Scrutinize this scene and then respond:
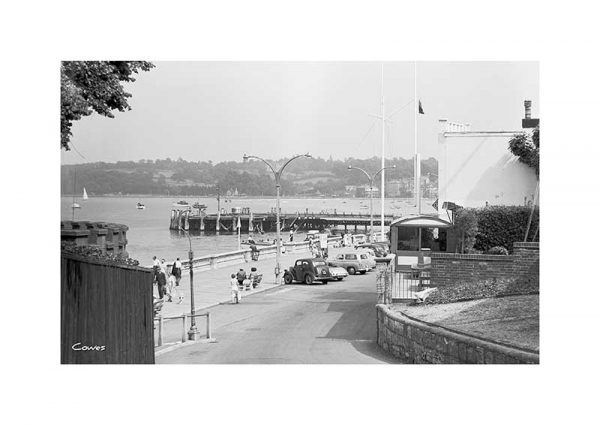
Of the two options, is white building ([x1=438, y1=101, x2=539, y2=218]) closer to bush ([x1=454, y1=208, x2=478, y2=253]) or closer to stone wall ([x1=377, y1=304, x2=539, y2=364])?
bush ([x1=454, y1=208, x2=478, y2=253])

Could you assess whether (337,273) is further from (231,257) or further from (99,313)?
(99,313)

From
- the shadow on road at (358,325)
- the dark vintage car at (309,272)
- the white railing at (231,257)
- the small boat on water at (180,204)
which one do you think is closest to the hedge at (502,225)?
the shadow on road at (358,325)

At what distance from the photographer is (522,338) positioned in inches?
573

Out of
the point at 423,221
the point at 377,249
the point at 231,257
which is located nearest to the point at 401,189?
the point at 423,221

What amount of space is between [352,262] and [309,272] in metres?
7.20

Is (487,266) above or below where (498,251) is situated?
below

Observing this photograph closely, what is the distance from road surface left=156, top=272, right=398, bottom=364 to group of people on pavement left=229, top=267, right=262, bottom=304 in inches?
9.9

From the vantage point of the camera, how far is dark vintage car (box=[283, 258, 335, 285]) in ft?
95.6

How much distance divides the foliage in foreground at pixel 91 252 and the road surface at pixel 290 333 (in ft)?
6.57

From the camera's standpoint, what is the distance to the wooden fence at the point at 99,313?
15.0 m

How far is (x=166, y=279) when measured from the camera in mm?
22734

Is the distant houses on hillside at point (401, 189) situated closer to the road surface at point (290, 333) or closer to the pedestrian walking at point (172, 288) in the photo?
the road surface at point (290, 333)
